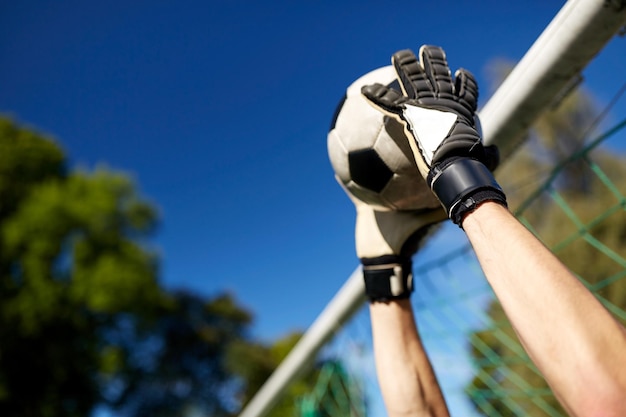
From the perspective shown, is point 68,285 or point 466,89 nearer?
point 466,89

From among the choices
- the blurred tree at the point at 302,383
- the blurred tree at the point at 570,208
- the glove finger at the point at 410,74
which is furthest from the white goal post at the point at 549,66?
the blurred tree at the point at 570,208

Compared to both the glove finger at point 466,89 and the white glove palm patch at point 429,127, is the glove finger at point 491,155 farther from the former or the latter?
the white glove palm patch at point 429,127

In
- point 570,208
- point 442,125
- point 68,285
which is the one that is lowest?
point 442,125

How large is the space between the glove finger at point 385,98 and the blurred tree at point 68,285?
13.9m

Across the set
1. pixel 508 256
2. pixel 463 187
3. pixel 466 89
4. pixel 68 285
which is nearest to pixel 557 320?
pixel 508 256

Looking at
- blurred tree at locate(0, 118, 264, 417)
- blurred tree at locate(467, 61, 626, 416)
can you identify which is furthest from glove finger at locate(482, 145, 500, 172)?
blurred tree at locate(0, 118, 264, 417)

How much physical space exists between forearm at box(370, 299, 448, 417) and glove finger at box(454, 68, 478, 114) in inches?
20.6

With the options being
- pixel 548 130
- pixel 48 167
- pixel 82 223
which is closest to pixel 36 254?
pixel 82 223

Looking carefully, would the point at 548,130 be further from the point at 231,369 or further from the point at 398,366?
the point at 231,369

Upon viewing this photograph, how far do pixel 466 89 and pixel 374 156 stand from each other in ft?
0.94

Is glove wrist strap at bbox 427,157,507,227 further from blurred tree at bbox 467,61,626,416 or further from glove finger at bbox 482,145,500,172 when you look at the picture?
blurred tree at bbox 467,61,626,416

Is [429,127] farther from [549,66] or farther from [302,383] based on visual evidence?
[302,383]

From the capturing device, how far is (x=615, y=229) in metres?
8.84

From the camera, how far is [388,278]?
133cm
